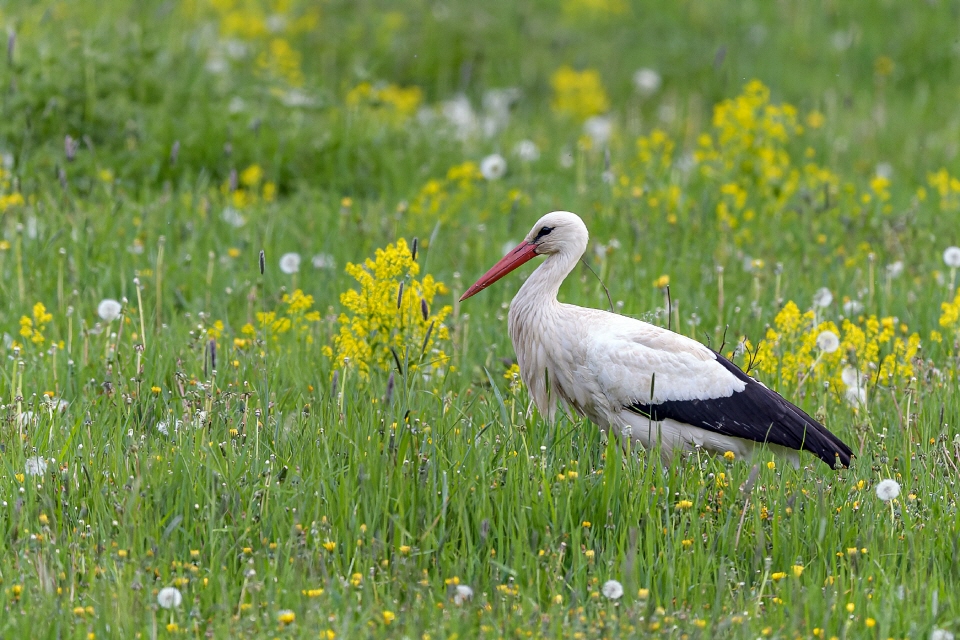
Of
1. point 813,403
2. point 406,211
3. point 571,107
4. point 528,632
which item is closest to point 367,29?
point 571,107

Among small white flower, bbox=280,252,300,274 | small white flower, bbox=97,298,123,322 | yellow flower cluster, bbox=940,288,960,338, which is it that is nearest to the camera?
yellow flower cluster, bbox=940,288,960,338

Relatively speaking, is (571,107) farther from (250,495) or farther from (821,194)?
(250,495)

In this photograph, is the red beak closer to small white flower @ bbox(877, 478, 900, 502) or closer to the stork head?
the stork head

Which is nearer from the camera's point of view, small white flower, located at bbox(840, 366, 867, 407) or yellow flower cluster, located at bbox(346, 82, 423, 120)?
small white flower, located at bbox(840, 366, 867, 407)

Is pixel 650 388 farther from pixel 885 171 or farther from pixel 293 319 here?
pixel 885 171

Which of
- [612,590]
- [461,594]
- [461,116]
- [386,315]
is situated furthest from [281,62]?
[612,590]

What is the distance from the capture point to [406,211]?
283 inches

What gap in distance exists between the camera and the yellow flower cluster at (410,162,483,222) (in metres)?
7.11

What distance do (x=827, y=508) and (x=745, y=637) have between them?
0.80m

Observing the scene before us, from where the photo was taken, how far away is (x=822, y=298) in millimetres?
5750

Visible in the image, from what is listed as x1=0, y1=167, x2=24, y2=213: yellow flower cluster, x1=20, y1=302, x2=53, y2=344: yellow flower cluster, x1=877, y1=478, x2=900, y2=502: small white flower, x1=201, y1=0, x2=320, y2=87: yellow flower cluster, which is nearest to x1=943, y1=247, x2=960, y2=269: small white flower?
x1=877, y1=478, x2=900, y2=502: small white flower

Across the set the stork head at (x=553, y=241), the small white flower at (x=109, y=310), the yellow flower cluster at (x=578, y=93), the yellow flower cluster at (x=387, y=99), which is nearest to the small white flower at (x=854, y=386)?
the stork head at (x=553, y=241)

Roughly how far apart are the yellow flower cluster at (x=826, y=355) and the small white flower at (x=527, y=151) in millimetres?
3535

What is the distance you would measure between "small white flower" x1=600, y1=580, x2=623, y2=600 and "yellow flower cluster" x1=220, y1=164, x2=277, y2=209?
4369 mm
